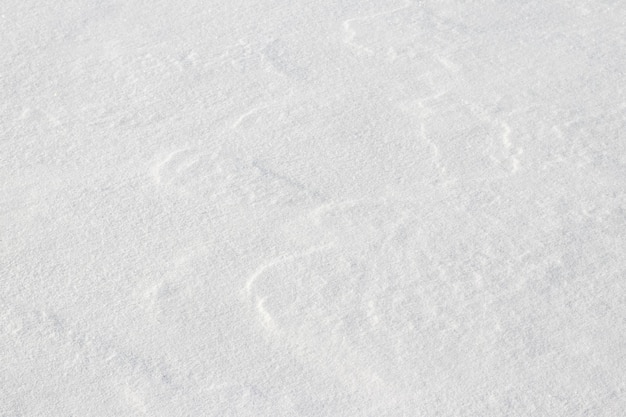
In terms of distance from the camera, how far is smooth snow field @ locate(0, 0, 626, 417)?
1.17 m

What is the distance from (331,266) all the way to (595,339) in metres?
0.34

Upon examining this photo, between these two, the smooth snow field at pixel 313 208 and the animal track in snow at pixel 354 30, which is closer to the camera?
the smooth snow field at pixel 313 208

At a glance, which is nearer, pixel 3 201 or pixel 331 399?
pixel 331 399

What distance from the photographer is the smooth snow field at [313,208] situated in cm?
117

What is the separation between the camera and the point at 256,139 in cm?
157

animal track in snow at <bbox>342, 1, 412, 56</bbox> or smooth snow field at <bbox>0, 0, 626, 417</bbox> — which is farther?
animal track in snow at <bbox>342, 1, 412, 56</bbox>

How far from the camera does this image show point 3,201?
4.72 ft

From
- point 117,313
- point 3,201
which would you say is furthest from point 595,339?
point 3,201

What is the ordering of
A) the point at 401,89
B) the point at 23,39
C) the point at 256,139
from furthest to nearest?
the point at 23,39, the point at 401,89, the point at 256,139

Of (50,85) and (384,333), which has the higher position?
(50,85)

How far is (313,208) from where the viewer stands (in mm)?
1426

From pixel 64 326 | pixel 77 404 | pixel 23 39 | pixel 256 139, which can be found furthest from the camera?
pixel 23 39

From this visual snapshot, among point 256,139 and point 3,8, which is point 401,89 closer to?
point 256,139

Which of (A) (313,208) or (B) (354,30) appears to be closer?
(A) (313,208)
